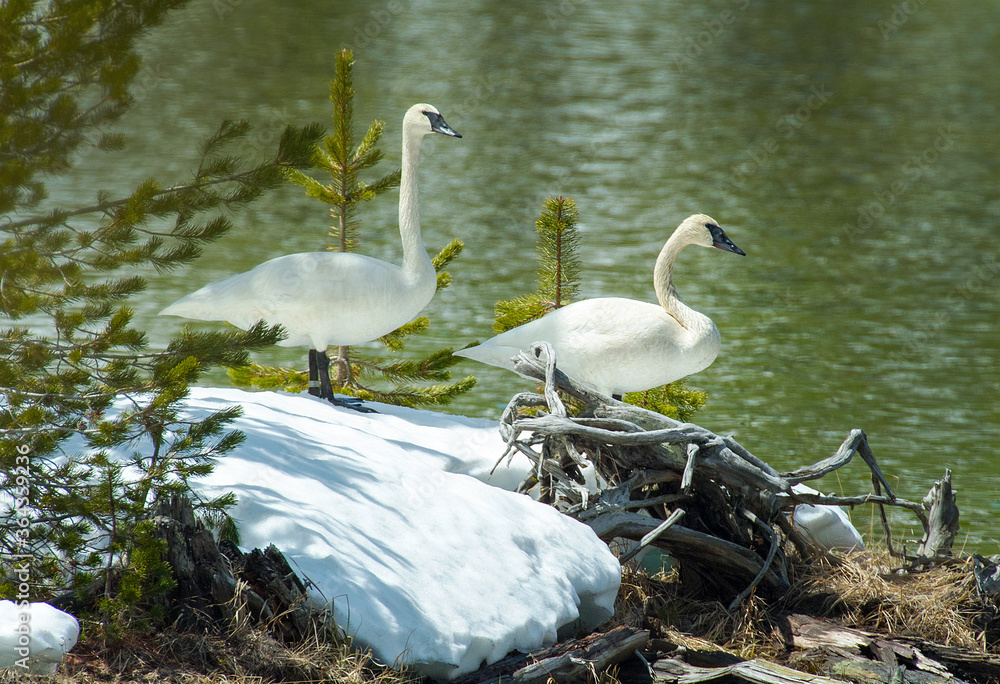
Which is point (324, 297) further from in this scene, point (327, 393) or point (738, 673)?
point (738, 673)

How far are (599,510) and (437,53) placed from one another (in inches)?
1222

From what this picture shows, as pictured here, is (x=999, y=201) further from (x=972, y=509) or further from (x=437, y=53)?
(x=437, y=53)

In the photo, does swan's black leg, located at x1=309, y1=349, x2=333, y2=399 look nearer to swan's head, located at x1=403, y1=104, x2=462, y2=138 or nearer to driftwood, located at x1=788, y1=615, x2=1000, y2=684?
swan's head, located at x1=403, y1=104, x2=462, y2=138

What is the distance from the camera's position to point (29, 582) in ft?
12.8

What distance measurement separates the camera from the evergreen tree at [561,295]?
7945mm

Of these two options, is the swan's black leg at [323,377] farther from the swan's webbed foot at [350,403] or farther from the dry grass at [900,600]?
the dry grass at [900,600]

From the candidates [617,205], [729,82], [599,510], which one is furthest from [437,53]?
[599,510]

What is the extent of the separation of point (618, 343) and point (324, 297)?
71.5 inches

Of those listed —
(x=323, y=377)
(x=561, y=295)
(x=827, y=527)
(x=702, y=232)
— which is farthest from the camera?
(x=561, y=295)

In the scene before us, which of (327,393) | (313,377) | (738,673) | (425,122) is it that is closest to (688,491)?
(738,673)

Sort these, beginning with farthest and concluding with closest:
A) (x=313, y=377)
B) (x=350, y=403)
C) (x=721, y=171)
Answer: (x=721, y=171), (x=313, y=377), (x=350, y=403)

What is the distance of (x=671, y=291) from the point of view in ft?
23.7

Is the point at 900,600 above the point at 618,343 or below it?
below

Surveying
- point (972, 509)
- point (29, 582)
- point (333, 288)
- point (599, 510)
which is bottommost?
point (972, 509)
